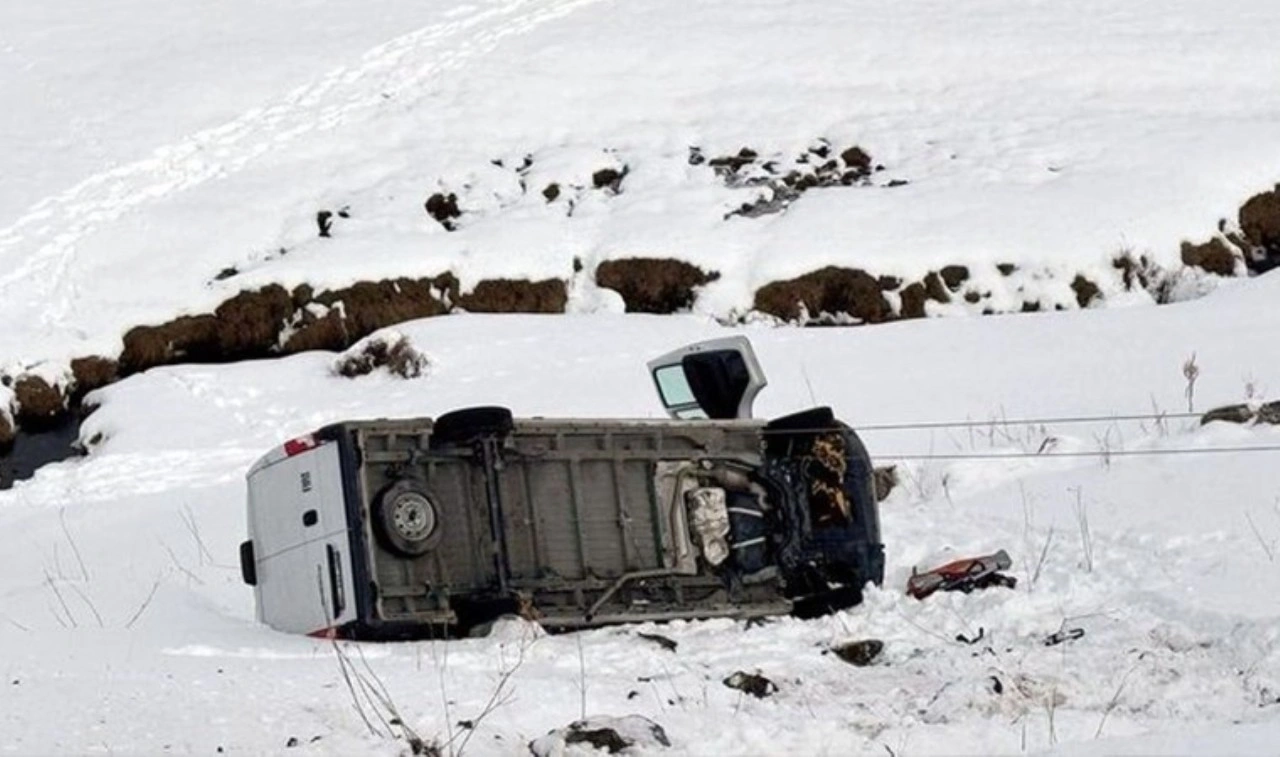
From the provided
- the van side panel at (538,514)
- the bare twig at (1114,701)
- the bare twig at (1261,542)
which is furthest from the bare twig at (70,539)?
the bare twig at (1261,542)

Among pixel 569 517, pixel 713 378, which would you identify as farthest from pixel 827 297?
pixel 569 517

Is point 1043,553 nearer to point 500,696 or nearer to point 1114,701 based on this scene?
point 1114,701

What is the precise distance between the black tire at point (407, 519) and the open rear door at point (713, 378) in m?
2.44

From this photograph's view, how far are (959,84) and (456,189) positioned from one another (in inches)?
358

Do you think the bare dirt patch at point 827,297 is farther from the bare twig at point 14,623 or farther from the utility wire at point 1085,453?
the bare twig at point 14,623

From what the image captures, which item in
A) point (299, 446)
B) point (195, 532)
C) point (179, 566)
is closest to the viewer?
point (299, 446)

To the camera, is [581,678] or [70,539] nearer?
[581,678]

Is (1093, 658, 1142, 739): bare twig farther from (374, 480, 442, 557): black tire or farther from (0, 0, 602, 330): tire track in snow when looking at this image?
(0, 0, 602, 330): tire track in snow

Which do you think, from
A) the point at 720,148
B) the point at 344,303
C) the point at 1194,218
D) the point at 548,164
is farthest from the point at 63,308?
the point at 1194,218

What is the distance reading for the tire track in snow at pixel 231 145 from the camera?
72.3 feet

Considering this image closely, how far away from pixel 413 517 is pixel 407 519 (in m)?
0.04

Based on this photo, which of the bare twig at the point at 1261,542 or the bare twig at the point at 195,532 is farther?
the bare twig at the point at 195,532

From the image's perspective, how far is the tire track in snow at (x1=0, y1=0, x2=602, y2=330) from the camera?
2203 cm

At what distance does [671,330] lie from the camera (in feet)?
68.4
